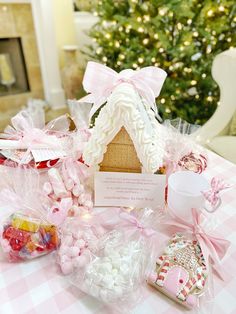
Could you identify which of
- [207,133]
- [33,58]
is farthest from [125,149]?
[33,58]

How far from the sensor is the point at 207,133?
1.37 m

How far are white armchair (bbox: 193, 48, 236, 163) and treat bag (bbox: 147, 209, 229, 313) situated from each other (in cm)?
70

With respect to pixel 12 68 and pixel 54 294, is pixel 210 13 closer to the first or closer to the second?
pixel 54 294

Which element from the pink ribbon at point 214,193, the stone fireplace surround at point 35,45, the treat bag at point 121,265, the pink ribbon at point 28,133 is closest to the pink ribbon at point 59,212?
the treat bag at point 121,265

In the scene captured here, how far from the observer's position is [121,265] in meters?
0.53

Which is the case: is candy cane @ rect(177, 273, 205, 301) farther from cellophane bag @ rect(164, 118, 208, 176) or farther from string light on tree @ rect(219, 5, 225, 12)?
string light on tree @ rect(219, 5, 225, 12)

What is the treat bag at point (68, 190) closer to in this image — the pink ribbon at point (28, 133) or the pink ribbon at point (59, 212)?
the pink ribbon at point (59, 212)

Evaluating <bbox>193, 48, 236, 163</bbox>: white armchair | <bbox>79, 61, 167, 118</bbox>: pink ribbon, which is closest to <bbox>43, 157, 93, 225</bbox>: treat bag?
<bbox>79, 61, 167, 118</bbox>: pink ribbon

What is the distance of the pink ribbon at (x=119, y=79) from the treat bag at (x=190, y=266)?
1.09ft

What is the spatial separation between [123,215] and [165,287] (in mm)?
177

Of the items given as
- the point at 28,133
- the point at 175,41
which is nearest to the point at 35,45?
the point at 175,41

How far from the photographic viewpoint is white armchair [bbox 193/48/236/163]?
1254 millimetres

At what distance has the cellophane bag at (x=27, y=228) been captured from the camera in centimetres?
59

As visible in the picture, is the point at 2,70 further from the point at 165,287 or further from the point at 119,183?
the point at 165,287
